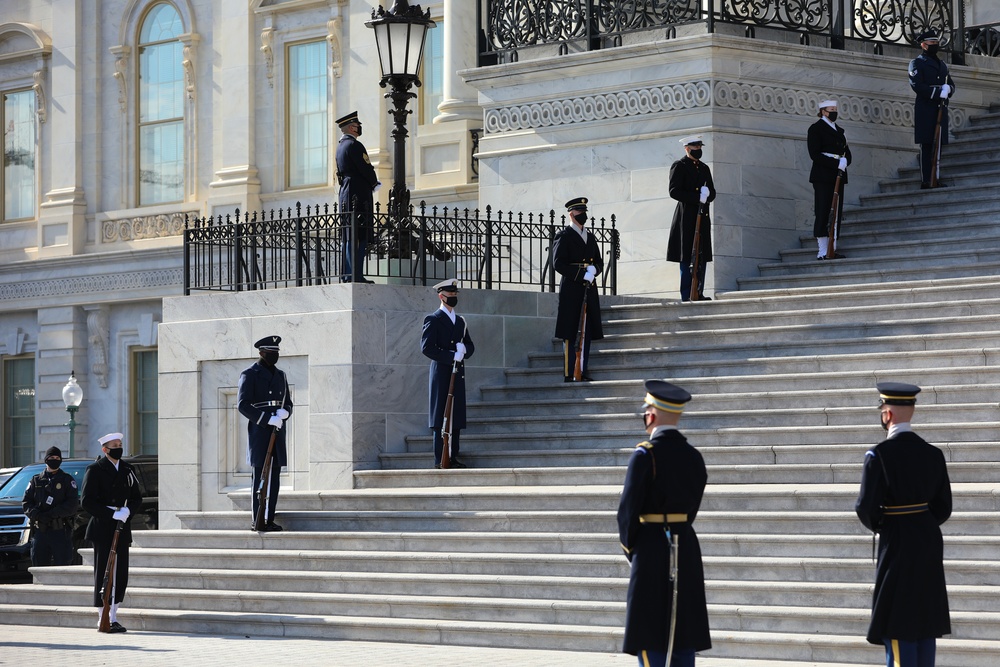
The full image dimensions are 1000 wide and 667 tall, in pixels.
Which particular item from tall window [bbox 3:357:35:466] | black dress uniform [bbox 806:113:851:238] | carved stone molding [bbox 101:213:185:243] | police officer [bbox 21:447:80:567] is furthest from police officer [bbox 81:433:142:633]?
tall window [bbox 3:357:35:466]

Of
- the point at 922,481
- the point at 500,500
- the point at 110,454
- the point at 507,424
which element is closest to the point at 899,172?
the point at 507,424

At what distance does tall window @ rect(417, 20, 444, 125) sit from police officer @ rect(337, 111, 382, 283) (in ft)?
36.0

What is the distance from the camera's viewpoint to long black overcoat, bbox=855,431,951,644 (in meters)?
10.0

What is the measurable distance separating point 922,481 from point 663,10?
40.8 ft

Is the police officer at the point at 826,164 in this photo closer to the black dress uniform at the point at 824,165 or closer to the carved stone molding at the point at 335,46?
the black dress uniform at the point at 824,165

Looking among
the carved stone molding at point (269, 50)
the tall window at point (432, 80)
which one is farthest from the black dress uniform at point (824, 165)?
the carved stone molding at point (269, 50)

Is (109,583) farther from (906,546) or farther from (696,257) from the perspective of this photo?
(906,546)

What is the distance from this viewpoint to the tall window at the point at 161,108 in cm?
3519

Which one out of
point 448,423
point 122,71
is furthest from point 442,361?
point 122,71

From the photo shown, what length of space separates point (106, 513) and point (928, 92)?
10.3 m

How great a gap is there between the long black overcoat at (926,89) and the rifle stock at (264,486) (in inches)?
328

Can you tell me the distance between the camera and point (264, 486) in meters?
16.6

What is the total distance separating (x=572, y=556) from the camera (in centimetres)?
1442

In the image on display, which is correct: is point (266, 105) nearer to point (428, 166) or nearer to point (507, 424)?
point (428, 166)
